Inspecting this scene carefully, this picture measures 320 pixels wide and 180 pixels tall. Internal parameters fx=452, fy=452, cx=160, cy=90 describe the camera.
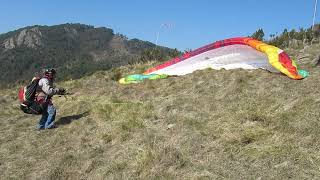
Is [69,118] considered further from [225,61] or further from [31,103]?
[225,61]

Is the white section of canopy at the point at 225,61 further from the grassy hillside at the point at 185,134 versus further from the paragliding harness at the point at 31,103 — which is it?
the paragliding harness at the point at 31,103

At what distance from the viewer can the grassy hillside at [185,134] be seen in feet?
25.0

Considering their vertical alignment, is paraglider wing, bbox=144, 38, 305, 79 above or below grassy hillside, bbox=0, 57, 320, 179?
above

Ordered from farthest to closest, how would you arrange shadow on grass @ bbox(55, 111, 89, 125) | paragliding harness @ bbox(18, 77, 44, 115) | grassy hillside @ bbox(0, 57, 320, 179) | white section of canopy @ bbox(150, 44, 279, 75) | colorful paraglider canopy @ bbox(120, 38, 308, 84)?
white section of canopy @ bbox(150, 44, 279, 75), colorful paraglider canopy @ bbox(120, 38, 308, 84), shadow on grass @ bbox(55, 111, 89, 125), paragliding harness @ bbox(18, 77, 44, 115), grassy hillside @ bbox(0, 57, 320, 179)

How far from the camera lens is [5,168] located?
9.47m

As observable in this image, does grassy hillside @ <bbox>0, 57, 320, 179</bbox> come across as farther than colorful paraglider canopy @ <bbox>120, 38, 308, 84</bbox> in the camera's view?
No

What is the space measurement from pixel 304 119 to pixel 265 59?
6512 millimetres

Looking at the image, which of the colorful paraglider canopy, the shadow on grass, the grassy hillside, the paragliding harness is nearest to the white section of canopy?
the colorful paraglider canopy

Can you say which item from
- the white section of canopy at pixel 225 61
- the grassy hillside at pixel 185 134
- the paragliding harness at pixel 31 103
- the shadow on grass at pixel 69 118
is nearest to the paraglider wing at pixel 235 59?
the white section of canopy at pixel 225 61

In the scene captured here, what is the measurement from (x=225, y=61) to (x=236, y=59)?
1.86ft

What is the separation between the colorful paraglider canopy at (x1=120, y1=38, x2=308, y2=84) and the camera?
44.5ft

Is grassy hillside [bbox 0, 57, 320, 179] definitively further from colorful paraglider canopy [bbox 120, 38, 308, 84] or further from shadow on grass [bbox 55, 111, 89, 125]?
colorful paraglider canopy [bbox 120, 38, 308, 84]

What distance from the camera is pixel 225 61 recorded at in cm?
1706

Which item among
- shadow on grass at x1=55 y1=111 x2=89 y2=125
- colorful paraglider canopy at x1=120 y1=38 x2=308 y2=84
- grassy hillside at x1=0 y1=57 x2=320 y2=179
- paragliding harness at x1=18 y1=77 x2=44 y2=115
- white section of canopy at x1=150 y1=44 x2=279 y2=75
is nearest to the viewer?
grassy hillside at x1=0 y1=57 x2=320 y2=179
